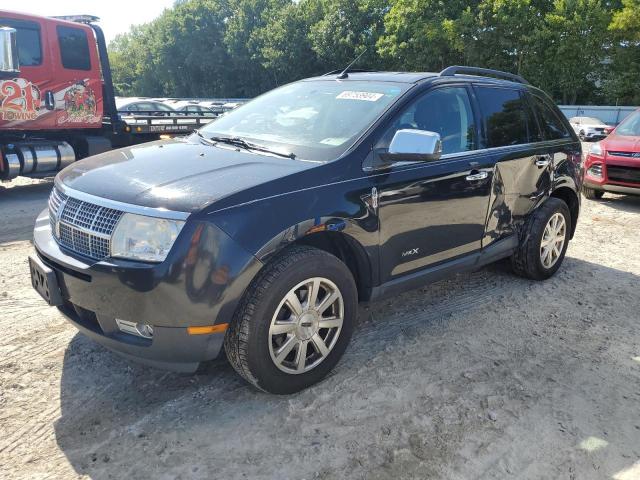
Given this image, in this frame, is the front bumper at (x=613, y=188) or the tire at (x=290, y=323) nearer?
the tire at (x=290, y=323)

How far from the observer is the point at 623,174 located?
27.6 ft

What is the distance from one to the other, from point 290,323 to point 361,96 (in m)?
1.69

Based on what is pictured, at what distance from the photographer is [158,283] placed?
2.51 m

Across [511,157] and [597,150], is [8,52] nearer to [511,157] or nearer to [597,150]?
[511,157]

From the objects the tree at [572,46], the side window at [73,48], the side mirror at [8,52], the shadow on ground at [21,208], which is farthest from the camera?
the tree at [572,46]

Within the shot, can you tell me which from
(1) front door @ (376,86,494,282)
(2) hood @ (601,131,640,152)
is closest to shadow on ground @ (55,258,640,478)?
(1) front door @ (376,86,494,282)

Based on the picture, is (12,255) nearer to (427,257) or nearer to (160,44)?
(427,257)

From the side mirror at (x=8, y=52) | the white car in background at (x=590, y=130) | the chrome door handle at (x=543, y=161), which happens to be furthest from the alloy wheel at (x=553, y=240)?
the white car in background at (x=590, y=130)

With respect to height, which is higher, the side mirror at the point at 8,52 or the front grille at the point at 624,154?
the side mirror at the point at 8,52

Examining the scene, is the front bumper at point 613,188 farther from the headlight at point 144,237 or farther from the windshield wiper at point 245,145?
the headlight at point 144,237

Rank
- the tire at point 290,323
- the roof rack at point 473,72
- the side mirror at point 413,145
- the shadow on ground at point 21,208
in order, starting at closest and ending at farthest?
the tire at point 290,323 < the side mirror at point 413,145 < the roof rack at point 473,72 < the shadow on ground at point 21,208

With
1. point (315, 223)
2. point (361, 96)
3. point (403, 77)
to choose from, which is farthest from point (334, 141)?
point (403, 77)

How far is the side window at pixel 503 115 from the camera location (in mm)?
4242

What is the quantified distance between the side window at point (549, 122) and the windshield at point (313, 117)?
1.94 metres
